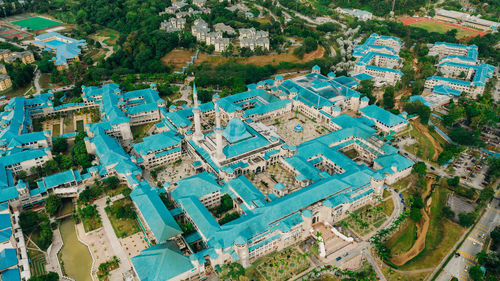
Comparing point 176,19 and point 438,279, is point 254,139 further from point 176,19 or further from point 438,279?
point 176,19

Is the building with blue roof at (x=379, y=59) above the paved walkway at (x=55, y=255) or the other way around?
above

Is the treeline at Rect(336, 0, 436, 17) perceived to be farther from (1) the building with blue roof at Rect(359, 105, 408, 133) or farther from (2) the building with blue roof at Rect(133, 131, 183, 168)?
(2) the building with blue roof at Rect(133, 131, 183, 168)

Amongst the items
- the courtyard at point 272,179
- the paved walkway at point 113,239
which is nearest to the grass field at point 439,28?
the courtyard at point 272,179

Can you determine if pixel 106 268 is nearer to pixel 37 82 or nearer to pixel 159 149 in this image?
pixel 159 149

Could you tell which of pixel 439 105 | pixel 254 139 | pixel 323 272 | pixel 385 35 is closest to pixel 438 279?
pixel 323 272

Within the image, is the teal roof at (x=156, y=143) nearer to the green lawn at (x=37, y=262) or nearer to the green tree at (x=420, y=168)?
the green lawn at (x=37, y=262)
